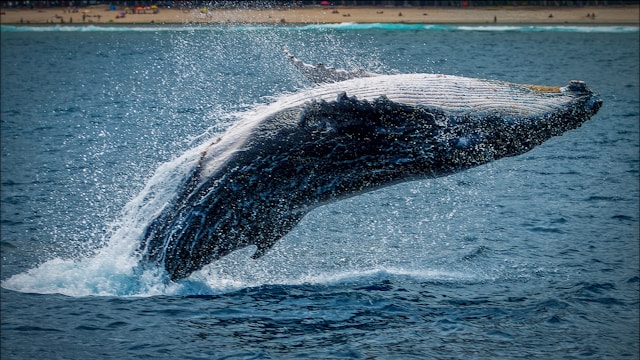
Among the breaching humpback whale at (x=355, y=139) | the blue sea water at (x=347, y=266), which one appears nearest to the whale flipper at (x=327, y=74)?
the breaching humpback whale at (x=355, y=139)

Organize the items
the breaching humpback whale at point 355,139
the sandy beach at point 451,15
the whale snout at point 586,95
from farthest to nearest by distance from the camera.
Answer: the sandy beach at point 451,15 → the whale snout at point 586,95 → the breaching humpback whale at point 355,139

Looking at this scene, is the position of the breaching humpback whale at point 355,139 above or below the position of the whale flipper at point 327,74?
below

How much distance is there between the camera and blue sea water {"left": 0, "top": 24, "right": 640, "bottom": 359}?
469 inches

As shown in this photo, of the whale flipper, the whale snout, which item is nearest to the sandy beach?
the whale flipper

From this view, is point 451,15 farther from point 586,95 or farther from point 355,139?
point 355,139

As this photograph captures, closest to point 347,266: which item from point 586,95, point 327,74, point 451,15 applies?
point 327,74

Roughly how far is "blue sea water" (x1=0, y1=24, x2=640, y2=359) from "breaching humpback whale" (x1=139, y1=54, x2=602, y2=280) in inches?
42.1

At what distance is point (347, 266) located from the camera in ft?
48.3

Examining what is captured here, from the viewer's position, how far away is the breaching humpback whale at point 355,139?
11094 millimetres

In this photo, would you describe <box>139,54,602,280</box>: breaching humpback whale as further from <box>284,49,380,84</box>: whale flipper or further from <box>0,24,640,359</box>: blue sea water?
<box>0,24,640,359</box>: blue sea water

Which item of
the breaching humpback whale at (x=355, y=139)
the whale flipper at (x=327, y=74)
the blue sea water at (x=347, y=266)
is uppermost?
the whale flipper at (x=327, y=74)

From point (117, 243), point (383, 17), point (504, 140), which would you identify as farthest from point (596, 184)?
point (383, 17)

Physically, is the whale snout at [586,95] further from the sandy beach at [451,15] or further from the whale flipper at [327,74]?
the sandy beach at [451,15]

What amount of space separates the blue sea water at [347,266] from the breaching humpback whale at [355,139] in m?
1.07
